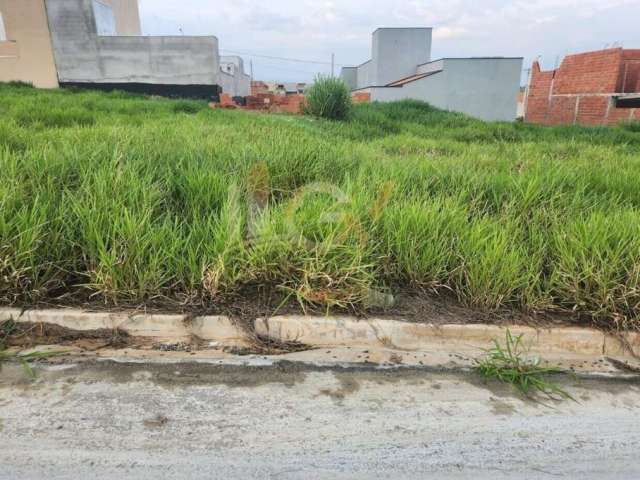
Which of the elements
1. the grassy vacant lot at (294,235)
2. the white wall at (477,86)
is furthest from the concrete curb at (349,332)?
the white wall at (477,86)

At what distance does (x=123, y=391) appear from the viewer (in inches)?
67.1

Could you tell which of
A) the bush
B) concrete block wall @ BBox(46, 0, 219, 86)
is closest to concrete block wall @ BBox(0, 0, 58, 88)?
concrete block wall @ BBox(46, 0, 219, 86)

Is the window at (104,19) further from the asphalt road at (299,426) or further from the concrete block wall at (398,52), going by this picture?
the asphalt road at (299,426)

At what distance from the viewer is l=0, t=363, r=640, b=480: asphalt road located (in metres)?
1.41

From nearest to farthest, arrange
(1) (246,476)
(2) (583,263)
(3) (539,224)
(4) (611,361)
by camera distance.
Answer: (1) (246,476)
(4) (611,361)
(2) (583,263)
(3) (539,224)

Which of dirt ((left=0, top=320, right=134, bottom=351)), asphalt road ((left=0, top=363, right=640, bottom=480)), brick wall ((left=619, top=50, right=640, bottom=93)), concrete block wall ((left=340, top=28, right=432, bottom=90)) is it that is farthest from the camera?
concrete block wall ((left=340, top=28, right=432, bottom=90))

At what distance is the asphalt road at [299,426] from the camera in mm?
1408

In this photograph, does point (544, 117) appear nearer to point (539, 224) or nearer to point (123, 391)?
point (539, 224)

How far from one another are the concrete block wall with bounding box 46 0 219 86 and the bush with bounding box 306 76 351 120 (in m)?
9.16

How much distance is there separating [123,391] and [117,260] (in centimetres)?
69

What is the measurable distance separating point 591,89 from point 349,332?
1782 cm

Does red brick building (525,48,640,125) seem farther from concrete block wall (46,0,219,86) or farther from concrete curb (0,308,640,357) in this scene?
concrete curb (0,308,640,357)

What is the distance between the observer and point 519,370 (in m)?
1.91

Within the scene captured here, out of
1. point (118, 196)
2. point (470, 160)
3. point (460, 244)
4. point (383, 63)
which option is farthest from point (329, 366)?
point (383, 63)
